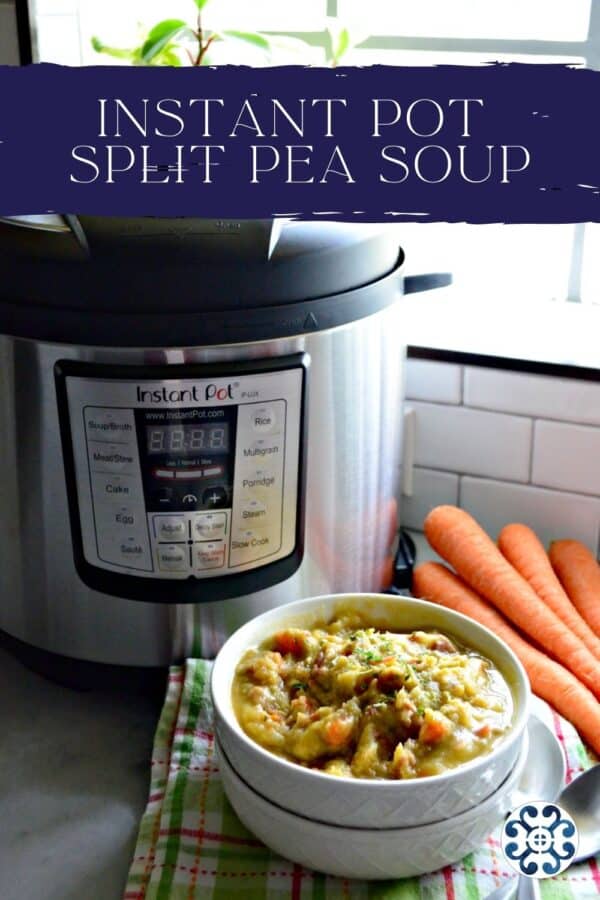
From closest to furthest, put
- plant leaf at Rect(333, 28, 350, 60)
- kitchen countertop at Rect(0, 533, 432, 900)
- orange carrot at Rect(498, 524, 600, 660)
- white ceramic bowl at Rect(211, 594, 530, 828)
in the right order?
white ceramic bowl at Rect(211, 594, 530, 828), kitchen countertop at Rect(0, 533, 432, 900), orange carrot at Rect(498, 524, 600, 660), plant leaf at Rect(333, 28, 350, 60)

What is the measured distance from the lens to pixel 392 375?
939 millimetres

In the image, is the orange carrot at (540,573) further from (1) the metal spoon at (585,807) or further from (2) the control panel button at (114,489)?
(2) the control panel button at (114,489)

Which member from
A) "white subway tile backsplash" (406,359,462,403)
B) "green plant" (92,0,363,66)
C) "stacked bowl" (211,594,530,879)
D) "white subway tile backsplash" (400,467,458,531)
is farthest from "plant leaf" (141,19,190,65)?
"stacked bowl" (211,594,530,879)

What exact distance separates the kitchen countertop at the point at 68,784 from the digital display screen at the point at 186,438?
26 cm

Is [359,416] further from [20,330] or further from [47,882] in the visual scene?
[47,882]

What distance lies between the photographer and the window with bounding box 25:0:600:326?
123 centimetres

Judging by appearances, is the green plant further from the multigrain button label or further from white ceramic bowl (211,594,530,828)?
white ceramic bowl (211,594,530,828)

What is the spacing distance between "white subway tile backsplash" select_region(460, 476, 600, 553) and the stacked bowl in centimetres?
43

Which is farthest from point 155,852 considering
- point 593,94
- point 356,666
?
point 593,94

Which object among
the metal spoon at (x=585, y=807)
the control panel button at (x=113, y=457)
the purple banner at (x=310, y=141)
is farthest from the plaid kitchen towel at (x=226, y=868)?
the purple banner at (x=310, y=141)

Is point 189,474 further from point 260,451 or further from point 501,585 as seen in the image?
point 501,585

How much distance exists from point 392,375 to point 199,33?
0.55 meters

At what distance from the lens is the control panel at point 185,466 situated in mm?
820

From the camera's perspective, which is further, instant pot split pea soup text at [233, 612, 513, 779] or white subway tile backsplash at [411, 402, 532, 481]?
white subway tile backsplash at [411, 402, 532, 481]
